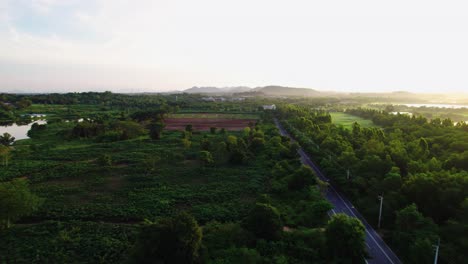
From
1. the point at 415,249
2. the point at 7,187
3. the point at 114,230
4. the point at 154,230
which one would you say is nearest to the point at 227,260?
the point at 154,230

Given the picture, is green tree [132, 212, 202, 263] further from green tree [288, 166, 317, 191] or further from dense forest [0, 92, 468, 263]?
green tree [288, 166, 317, 191]

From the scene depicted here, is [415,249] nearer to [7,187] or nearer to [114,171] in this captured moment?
[7,187]

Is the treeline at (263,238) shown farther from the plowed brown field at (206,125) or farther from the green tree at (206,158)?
the plowed brown field at (206,125)

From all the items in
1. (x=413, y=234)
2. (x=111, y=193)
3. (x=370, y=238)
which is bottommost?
(x=370, y=238)

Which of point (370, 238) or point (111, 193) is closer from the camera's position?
point (370, 238)

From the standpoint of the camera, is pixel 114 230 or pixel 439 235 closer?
pixel 439 235

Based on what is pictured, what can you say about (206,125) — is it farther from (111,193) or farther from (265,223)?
(265,223)

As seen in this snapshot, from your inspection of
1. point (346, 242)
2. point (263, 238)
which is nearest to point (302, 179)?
Answer: point (263, 238)
